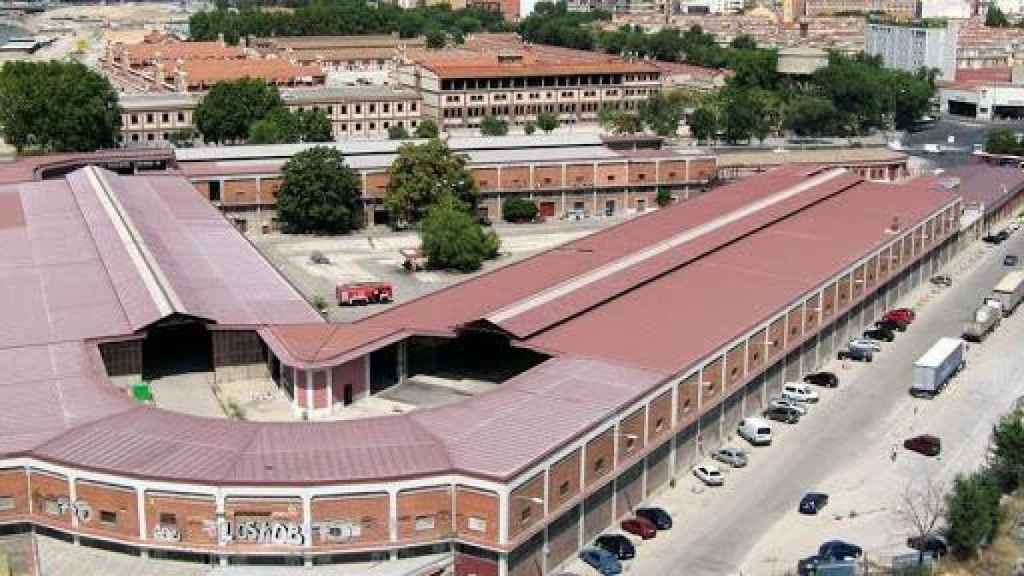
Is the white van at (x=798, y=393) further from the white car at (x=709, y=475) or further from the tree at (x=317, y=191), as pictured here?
the tree at (x=317, y=191)

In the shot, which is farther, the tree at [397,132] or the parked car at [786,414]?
the tree at [397,132]

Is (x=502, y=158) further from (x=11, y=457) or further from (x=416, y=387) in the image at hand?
(x=11, y=457)

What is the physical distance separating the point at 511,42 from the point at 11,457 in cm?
11329

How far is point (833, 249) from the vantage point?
143ft

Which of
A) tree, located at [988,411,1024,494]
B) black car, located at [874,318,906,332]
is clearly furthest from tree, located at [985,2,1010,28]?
tree, located at [988,411,1024,494]

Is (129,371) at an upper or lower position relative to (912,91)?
lower

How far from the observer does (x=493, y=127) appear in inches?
3179

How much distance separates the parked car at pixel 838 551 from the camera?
27350 mm

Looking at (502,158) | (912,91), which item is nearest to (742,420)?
(502,158)

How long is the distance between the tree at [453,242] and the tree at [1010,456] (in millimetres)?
23921

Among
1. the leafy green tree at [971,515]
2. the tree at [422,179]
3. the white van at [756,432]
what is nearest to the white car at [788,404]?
the white van at [756,432]

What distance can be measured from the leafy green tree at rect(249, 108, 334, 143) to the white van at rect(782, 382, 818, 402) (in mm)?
37946

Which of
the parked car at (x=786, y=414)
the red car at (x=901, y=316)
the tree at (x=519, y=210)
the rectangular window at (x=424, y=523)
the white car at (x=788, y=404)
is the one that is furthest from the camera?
the tree at (x=519, y=210)

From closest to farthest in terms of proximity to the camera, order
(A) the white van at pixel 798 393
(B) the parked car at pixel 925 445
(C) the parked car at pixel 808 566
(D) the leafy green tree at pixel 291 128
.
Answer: (C) the parked car at pixel 808 566, (B) the parked car at pixel 925 445, (A) the white van at pixel 798 393, (D) the leafy green tree at pixel 291 128
